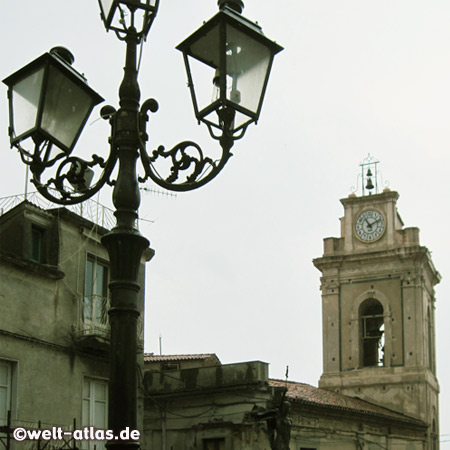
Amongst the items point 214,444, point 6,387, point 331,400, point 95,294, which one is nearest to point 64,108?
point 6,387

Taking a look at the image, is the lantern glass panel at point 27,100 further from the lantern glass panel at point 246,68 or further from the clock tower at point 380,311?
the clock tower at point 380,311

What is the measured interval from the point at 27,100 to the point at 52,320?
13367 mm

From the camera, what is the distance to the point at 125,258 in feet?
21.7

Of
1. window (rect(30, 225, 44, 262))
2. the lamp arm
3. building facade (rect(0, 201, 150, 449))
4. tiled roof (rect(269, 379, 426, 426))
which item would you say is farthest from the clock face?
the lamp arm

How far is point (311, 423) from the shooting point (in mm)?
29281

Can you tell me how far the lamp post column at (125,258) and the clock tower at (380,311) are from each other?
33.2 meters

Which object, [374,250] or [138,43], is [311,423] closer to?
[374,250]

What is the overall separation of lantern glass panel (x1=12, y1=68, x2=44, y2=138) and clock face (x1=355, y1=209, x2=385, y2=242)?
3478 centimetres

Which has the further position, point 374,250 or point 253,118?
point 374,250

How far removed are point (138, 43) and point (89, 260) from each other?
47.2 ft

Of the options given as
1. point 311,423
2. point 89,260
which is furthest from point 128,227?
point 311,423

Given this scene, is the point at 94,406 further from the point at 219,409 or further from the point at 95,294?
the point at 219,409

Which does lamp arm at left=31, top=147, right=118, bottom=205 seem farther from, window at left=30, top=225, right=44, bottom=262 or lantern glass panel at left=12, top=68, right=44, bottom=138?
window at left=30, top=225, right=44, bottom=262

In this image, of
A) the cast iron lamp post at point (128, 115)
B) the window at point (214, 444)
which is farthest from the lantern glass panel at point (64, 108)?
the window at point (214, 444)
